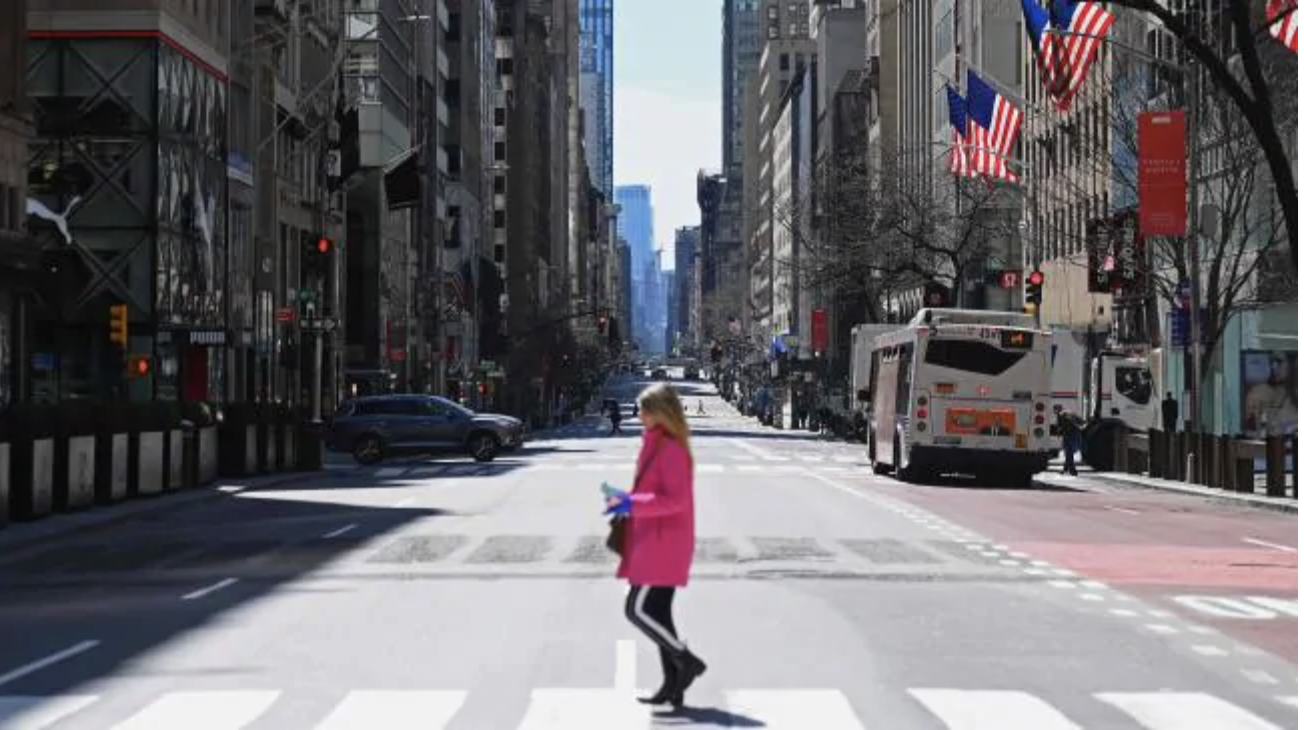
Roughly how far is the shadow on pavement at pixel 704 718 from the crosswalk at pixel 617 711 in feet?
0.07

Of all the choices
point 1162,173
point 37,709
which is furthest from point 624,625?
point 1162,173

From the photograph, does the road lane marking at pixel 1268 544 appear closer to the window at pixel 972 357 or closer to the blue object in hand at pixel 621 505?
the blue object in hand at pixel 621 505

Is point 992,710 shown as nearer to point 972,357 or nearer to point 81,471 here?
point 81,471

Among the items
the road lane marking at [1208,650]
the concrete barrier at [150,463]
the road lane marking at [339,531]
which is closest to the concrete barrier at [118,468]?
the concrete barrier at [150,463]

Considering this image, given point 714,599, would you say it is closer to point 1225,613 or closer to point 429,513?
point 1225,613

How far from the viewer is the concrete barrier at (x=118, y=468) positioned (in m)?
32.1

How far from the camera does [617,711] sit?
1127 cm

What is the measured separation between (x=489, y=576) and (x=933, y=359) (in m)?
23.7

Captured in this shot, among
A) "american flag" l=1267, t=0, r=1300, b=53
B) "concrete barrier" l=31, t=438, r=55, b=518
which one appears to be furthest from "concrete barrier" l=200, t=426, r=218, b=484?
"american flag" l=1267, t=0, r=1300, b=53

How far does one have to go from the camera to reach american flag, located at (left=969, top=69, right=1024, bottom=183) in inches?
2104

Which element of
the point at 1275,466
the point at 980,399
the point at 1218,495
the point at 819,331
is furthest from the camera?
the point at 819,331

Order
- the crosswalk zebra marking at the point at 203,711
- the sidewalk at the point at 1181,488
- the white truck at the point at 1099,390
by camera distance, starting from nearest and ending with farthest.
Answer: the crosswalk zebra marking at the point at 203,711 < the sidewalk at the point at 1181,488 < the white truck at the point at 1099,390

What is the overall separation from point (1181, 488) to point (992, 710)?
30.2 metres

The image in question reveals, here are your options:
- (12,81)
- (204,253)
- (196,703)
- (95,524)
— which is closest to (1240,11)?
(95,524)
